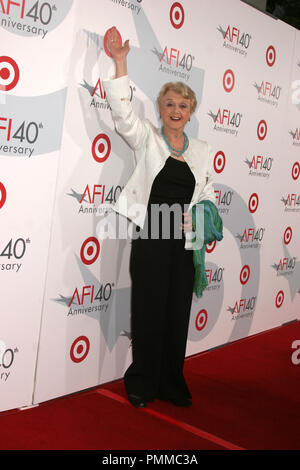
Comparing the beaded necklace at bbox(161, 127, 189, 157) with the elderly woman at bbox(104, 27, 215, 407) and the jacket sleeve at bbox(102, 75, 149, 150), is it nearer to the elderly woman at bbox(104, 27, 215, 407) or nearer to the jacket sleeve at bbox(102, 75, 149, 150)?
the elderly woman at bbox(104, 27, 215, 407)

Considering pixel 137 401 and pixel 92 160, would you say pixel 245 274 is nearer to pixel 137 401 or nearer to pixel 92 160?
pixel 137 401

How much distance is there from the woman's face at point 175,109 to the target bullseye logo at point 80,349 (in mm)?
1224

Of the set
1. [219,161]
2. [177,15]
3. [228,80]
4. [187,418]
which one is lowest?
[187,418]

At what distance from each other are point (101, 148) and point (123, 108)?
1.13 ft

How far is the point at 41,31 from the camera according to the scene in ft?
8.05

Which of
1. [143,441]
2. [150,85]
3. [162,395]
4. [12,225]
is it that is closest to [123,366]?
[162,395]

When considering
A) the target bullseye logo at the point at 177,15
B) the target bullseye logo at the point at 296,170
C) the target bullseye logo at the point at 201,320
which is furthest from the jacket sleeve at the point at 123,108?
the target bullseye logo at the point at 296,170

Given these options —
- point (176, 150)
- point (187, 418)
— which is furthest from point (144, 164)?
point (187, 418)

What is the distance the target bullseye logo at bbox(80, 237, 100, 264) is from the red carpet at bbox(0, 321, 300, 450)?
737 mm

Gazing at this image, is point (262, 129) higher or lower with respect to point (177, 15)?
lower

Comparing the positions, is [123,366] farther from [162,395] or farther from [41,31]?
[41,31]

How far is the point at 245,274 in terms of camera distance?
424 centimetres

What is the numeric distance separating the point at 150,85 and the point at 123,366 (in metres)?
1.63

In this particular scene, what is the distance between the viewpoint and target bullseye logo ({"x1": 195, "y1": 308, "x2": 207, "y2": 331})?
3.80m
